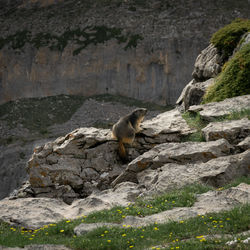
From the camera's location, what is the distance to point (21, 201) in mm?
10734

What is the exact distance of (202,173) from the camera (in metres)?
10.6

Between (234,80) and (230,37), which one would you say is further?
(230,37)

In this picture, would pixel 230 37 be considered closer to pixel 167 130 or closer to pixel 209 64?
pixel 209 64

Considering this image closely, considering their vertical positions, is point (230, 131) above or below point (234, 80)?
below

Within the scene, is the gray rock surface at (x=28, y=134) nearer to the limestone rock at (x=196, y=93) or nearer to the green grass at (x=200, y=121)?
the limestone rock at (x=196, y=93)

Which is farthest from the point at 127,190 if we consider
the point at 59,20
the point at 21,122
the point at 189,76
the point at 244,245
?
the point at 59,20

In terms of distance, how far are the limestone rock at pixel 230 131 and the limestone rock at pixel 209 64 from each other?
6550 millimetres

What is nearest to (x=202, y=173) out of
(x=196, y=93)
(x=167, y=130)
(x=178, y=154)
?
(x=178, y=154)

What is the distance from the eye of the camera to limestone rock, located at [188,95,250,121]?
13.8 m

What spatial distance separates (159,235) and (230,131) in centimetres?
630

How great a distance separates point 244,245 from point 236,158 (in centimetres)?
522

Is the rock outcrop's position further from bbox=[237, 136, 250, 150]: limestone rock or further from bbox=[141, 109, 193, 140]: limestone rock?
bbox=[237, 136, 250, 150]: limestone rock

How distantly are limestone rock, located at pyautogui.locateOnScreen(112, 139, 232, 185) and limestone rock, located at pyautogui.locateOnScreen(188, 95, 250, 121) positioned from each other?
2076 millimetres

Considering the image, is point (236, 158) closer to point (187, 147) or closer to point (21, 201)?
point (187, 147)
